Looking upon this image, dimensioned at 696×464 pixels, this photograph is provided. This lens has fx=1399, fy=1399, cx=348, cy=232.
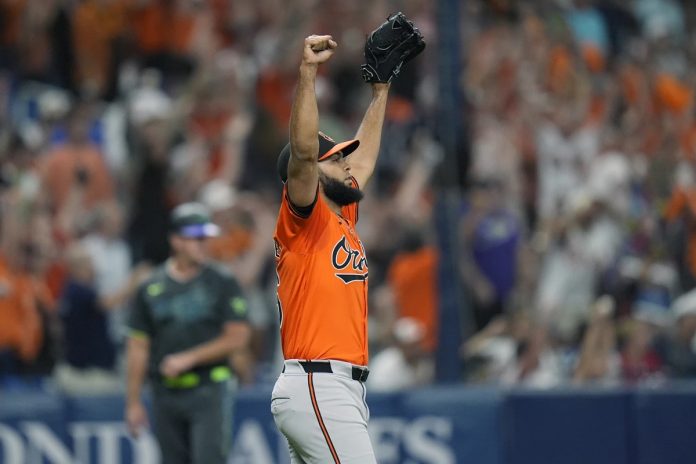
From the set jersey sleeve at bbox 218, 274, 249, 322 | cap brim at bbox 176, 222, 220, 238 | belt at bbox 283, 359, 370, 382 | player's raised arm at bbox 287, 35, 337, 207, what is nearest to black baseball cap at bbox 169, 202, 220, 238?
cap brim at bbox 176, 222, 220, 238

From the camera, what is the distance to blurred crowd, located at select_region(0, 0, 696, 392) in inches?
440

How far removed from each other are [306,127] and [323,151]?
24.4 inches

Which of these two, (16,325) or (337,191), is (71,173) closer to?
(16,325)

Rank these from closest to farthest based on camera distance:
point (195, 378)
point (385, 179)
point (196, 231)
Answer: point (195, 378)
point (196, 231)
point (385, 179)

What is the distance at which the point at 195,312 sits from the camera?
8.97 metres

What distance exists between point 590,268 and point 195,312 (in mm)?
4368

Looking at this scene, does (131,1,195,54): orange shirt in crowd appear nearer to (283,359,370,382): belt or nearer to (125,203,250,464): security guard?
(125,203,250,464): security guard

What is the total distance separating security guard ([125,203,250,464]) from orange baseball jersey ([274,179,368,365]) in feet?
8.95

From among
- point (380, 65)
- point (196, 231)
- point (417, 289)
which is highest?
point (380, 65)

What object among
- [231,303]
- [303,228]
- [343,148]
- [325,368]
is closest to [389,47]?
[343,148]

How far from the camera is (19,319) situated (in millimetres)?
10969

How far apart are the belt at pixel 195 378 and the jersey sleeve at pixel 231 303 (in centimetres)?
34

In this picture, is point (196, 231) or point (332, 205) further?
point (196, 231)

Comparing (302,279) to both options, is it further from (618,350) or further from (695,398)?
(618,350)
